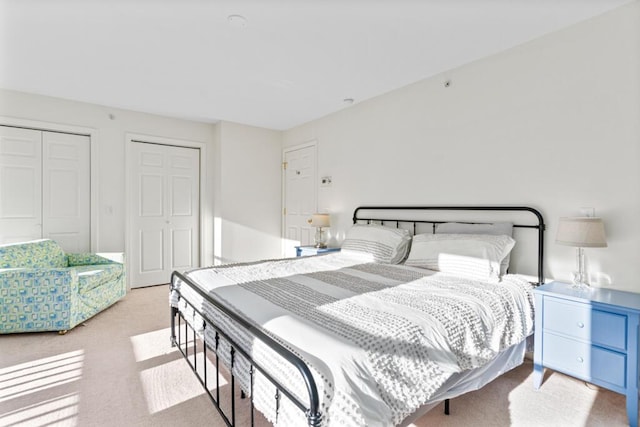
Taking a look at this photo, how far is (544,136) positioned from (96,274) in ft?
14.4

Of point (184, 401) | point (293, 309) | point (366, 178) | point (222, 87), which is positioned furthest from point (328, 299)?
point (222, 87)

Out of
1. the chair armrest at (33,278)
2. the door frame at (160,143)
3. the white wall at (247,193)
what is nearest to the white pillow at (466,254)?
the white wall at (247,193)

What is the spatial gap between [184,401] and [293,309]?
1028 millimetres

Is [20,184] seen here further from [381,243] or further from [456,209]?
[456,209]

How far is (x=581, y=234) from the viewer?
2.03 m

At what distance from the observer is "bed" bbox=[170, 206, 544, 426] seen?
117cm

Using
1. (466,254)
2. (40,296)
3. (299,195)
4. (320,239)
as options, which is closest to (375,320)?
(466,254)

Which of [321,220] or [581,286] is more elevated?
[321,220]

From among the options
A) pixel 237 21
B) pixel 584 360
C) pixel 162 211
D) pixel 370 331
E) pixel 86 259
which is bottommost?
pixel 584 360

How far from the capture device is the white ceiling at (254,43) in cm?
217

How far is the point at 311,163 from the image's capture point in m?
4.90

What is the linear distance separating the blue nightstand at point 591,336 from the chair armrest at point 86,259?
14.3ft

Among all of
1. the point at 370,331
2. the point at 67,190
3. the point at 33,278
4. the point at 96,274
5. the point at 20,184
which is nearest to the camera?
Answer: the point at 370,331

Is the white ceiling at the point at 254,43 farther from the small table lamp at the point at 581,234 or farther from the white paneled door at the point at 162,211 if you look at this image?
the small table lamp at the point at 581,234
